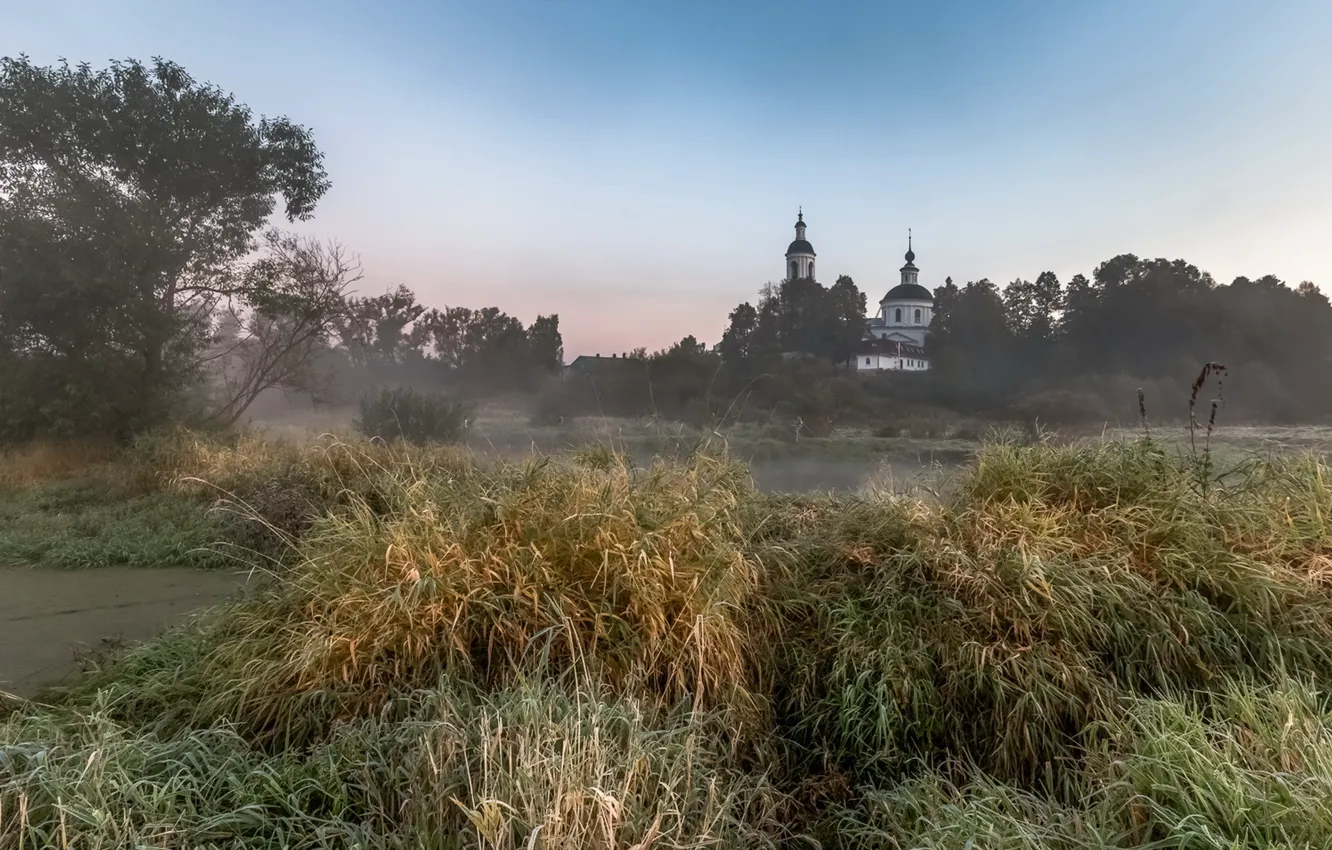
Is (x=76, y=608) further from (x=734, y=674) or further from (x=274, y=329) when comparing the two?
(x=274, y=329)

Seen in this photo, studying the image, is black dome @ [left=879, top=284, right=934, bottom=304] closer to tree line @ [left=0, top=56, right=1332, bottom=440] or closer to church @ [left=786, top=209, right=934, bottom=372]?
church @ [left=786, top=209, right=934, bottom=372]

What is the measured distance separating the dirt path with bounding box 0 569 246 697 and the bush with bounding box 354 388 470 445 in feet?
23.8

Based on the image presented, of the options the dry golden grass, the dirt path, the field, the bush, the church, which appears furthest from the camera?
the church

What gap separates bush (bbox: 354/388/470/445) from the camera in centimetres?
1216

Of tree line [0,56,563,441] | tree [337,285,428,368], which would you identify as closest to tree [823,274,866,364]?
tree [337,285,428,368]

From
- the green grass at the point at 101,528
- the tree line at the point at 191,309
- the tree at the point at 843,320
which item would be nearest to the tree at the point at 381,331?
the tree line at the point at 191,309

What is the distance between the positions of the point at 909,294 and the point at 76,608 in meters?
53.8

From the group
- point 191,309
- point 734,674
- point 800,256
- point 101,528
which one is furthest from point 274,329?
→ point 800,256

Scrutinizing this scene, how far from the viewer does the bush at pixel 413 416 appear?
12.2 m

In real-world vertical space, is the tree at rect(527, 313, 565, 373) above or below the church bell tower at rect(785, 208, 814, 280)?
below

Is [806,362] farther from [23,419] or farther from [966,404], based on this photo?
[23,419]

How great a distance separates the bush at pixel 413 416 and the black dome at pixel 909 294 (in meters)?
45.4

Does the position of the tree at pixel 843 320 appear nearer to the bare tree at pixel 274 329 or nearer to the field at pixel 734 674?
the bare tree at pixel 274 329

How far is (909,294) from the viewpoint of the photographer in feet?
169
